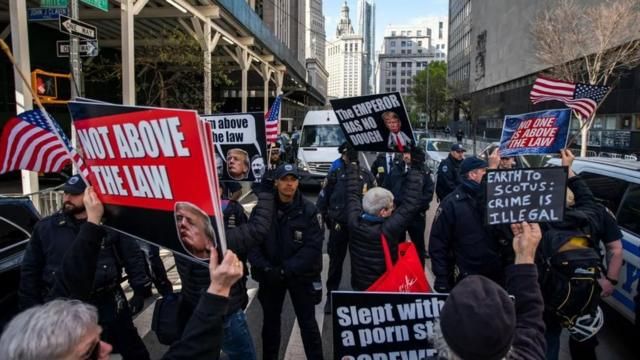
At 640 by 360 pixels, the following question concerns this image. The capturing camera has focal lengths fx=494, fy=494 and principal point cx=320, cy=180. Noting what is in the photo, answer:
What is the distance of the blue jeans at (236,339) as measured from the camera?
10.3ft

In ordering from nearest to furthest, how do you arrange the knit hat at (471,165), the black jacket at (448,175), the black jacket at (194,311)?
the black jacket at (194,311) < the knit hat at (471,165) < the black jacket at (448,175)

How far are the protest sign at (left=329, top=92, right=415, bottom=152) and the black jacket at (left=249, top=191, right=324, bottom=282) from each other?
1338 millimetres

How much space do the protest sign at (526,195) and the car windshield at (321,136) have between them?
1269 centimetres

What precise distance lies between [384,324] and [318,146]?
13.0m

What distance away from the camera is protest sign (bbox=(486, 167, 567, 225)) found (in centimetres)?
302

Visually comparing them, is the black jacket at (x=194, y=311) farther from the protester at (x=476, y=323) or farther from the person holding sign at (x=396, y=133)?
the person holding sign at (x=396, y=133)

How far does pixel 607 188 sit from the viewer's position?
524 cm

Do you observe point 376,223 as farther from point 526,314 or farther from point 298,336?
point 298,336

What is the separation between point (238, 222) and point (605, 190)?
4036mm

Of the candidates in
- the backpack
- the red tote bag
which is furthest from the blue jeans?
the backpack

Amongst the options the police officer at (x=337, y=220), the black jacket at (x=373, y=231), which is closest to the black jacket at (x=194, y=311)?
the black jacket at (x=373, y=231)

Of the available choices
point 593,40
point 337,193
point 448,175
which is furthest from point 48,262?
point 593,40

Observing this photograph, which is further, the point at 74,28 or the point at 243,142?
the point at 74,28

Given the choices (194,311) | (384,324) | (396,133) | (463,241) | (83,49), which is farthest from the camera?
(83,49)
